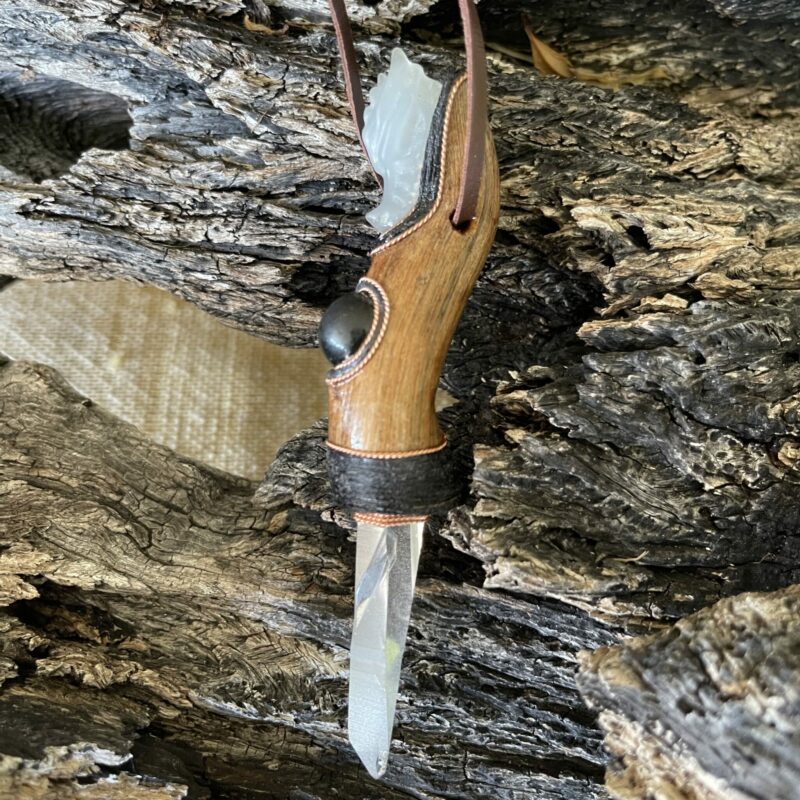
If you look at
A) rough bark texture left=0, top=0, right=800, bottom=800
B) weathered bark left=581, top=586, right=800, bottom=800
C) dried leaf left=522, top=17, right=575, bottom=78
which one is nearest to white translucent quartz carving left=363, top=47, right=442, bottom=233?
rough bark texture left=0, top=0, right=800, bottom=800

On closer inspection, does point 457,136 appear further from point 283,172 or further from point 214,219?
point 214,219

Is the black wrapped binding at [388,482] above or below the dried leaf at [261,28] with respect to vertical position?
below

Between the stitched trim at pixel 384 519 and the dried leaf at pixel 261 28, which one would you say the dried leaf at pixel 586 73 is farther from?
the stitched trim at pixel 384 519

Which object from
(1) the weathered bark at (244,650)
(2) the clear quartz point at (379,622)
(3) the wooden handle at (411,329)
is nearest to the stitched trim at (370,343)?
(3) the wooden handle at (411,329)

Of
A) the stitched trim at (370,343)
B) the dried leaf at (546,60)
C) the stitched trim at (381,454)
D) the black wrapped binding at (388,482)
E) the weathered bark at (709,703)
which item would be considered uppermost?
the dried leaf at (546,60)

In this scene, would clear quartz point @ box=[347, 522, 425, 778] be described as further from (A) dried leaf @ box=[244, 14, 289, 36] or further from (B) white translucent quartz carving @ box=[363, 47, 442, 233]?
(A) dried leaf @ box=[244, 14, 289, 36]

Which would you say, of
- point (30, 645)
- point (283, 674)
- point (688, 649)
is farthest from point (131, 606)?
point (688, 649)

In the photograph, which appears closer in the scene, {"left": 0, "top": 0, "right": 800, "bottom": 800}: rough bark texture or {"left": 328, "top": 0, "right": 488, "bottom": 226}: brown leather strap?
{"left": 328, "top": 0, "right": 488, "bottom": 226}: brown leather strap

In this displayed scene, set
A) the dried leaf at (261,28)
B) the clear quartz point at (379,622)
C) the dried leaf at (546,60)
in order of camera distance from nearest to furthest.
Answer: the clear quartz point at (379,622) → the dried leaf at (261,28) → the dried leaf at (546,60)
